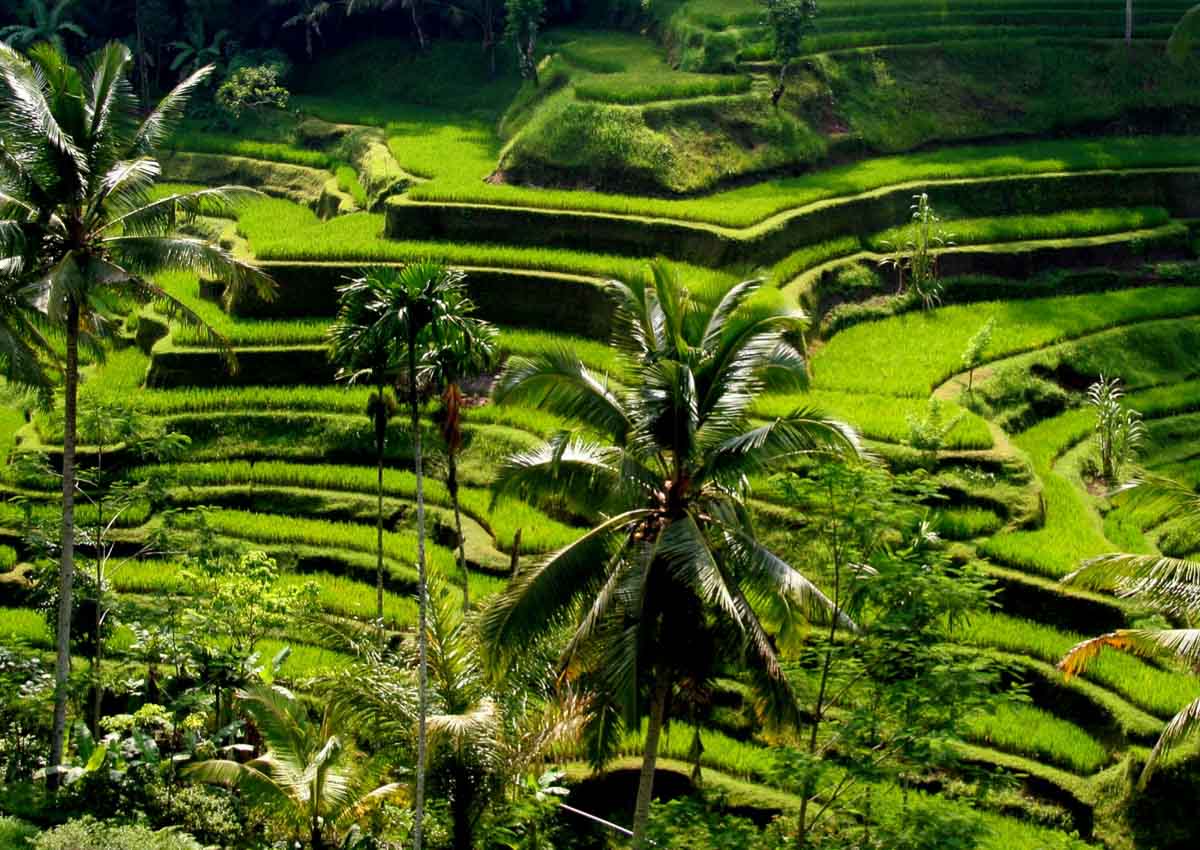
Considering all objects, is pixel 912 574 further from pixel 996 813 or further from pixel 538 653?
pixel 996 813

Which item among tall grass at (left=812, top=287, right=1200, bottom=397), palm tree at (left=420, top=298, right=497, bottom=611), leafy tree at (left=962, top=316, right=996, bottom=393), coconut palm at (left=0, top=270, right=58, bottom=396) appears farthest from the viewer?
tall grass at (left=812, top=287, right=1200, bottom=397)

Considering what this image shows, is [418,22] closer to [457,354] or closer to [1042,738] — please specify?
[457,354]

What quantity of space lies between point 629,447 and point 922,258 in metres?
17.0

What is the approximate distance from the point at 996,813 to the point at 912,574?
4.36m

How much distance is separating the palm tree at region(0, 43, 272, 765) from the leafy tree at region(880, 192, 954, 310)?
14.7 meters

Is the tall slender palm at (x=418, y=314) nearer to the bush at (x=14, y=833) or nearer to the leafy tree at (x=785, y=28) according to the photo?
the bush at (x=14, y=833)

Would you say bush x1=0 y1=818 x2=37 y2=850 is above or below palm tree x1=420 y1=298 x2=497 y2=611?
below

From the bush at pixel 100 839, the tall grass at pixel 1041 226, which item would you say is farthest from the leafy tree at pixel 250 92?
the bush at pixel 100 839

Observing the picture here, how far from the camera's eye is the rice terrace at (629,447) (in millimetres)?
14391

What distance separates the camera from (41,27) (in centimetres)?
4228

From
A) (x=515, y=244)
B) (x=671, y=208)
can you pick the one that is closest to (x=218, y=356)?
(x=515, y=244)

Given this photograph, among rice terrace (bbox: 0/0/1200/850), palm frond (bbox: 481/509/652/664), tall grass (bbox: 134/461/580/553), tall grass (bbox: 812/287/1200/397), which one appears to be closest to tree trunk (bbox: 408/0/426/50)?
rice terrace (bbox: 0/0/1200/850)

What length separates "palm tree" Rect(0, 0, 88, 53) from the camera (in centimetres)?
4184

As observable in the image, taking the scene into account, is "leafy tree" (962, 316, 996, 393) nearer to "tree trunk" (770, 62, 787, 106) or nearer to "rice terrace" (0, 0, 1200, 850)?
"rice terrace" (0, 0, 1200, 850)
